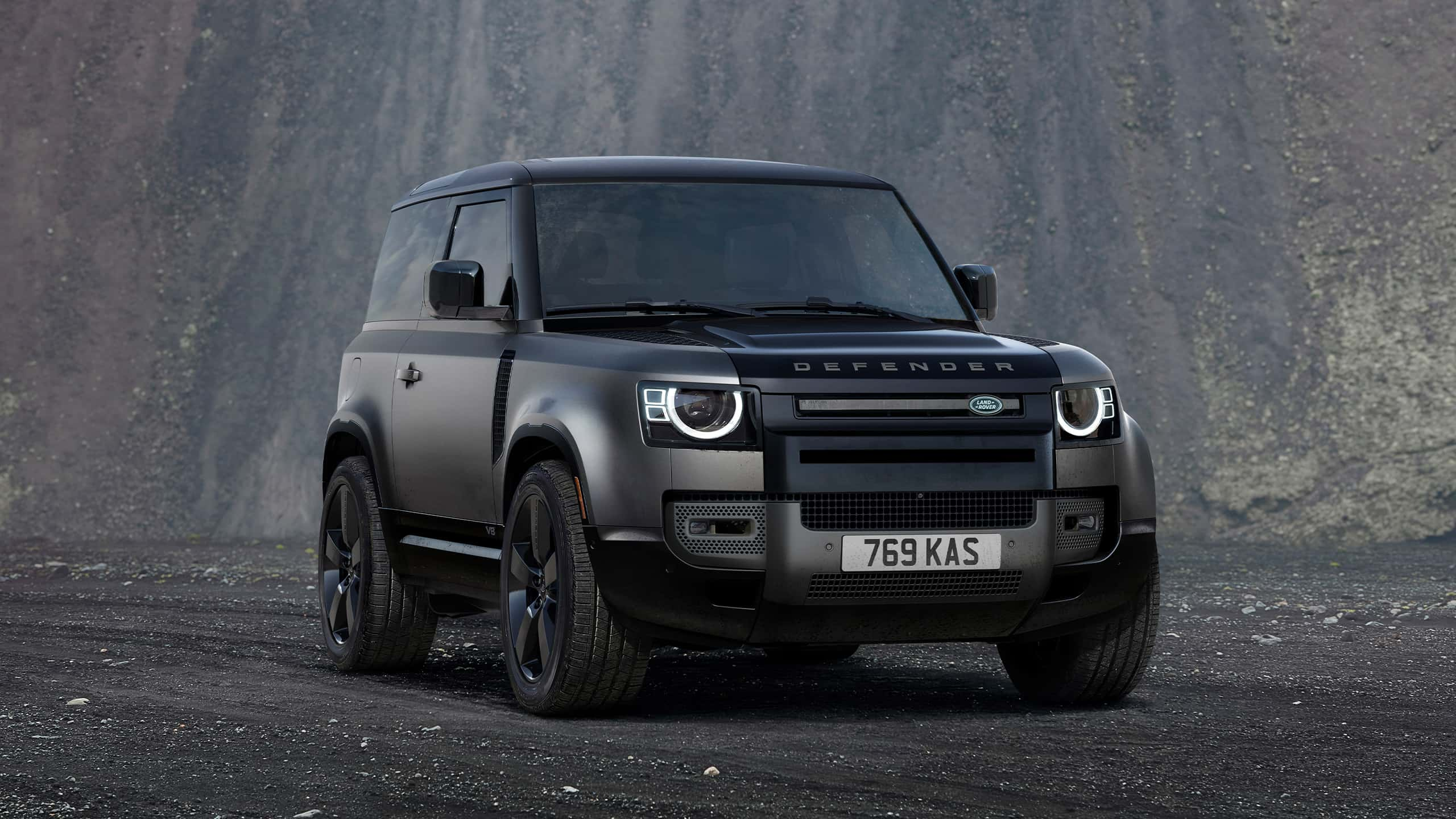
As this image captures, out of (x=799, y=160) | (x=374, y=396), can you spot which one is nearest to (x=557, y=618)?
(x=374, y=396)

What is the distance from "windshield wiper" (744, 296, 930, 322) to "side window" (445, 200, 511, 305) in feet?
3.68

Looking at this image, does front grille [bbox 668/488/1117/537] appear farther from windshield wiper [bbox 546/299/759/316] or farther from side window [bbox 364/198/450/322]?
side window [bbox 364/198/450/322]

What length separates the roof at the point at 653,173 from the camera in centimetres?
862

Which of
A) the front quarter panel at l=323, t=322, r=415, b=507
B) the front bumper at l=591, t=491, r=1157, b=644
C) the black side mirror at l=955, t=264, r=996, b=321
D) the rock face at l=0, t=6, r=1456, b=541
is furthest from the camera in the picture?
the rock face at l=0, t=6, r=1456, b=541

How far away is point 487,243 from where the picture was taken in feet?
28.9

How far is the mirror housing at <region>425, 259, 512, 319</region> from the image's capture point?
8.32m

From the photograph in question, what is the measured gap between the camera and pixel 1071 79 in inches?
1245

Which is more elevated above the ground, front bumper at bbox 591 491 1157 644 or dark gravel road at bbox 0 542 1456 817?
front bumper at bbox 591 491 1157 644

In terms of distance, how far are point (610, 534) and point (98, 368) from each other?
2297 centimetres

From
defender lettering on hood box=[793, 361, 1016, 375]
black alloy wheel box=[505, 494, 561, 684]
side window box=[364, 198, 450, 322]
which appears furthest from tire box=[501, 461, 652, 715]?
side window box=[364, 198, 450, 322]

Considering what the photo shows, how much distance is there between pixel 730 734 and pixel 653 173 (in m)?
2.67

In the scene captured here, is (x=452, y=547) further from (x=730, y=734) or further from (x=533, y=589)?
(x=730, y=734)

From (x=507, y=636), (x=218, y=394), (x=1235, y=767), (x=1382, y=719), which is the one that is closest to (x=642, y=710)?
(x=507, y=636)

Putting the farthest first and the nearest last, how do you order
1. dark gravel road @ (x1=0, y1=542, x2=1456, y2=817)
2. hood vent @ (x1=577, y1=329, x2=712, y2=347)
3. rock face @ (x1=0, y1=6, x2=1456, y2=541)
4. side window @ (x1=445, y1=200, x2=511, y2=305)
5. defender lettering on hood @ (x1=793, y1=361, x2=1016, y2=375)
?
1. rock face @ (x1=0, y1=6, x2=1456, y2=541)
2. side window @ (x1=445, y1=200, x2=511, y2=305)
3. hood vent @ (x1=577, y1=329, x2=712, y2=347)
4. defender lettering on hood @ (x1=793, y1=361, x2=1016, y2=375)
5. dark gravel road @ (x1=0, y1=542, x2=1456, y2=817)
